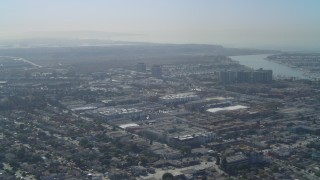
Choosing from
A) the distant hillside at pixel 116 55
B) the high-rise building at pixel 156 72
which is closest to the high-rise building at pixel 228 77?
the high-rise building at pixel 156 72

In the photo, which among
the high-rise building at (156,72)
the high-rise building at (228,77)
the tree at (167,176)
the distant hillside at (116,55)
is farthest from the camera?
the distant hillside at (116,55)

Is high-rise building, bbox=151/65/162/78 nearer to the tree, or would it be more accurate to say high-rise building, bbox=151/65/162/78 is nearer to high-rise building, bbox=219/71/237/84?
high-rise building, bbox=219/71/237/84

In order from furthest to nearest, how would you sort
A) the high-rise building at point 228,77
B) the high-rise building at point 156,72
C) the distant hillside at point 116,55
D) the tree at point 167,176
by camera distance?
the distant hillside at point 116,55 → the high-rise building at point 156,72 → the high-rise building at point 228,77 → the tree at point 167,176

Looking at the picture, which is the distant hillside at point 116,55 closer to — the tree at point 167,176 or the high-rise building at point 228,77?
the high-rise building at point 228,77

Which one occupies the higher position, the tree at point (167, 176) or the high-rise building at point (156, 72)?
the high-rise building at point (156, 72)

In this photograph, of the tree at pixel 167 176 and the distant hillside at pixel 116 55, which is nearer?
the tree at pixel 167 176

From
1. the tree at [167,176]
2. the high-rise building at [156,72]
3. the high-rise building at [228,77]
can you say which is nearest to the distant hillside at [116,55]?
the high-rise building at [156,72]

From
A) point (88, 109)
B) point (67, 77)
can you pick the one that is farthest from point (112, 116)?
point (67, 77)

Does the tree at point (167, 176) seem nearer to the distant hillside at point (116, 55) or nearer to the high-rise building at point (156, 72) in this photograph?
the high-rise building at point (156, 72)

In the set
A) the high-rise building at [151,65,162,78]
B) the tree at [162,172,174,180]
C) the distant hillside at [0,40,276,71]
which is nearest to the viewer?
the tree at [162,172,174,180]

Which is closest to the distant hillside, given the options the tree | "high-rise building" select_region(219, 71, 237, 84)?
"high-rise building" select_region(219, 71, 237, 84)

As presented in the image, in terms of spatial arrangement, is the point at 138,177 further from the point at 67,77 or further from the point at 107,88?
the point at 67,77
